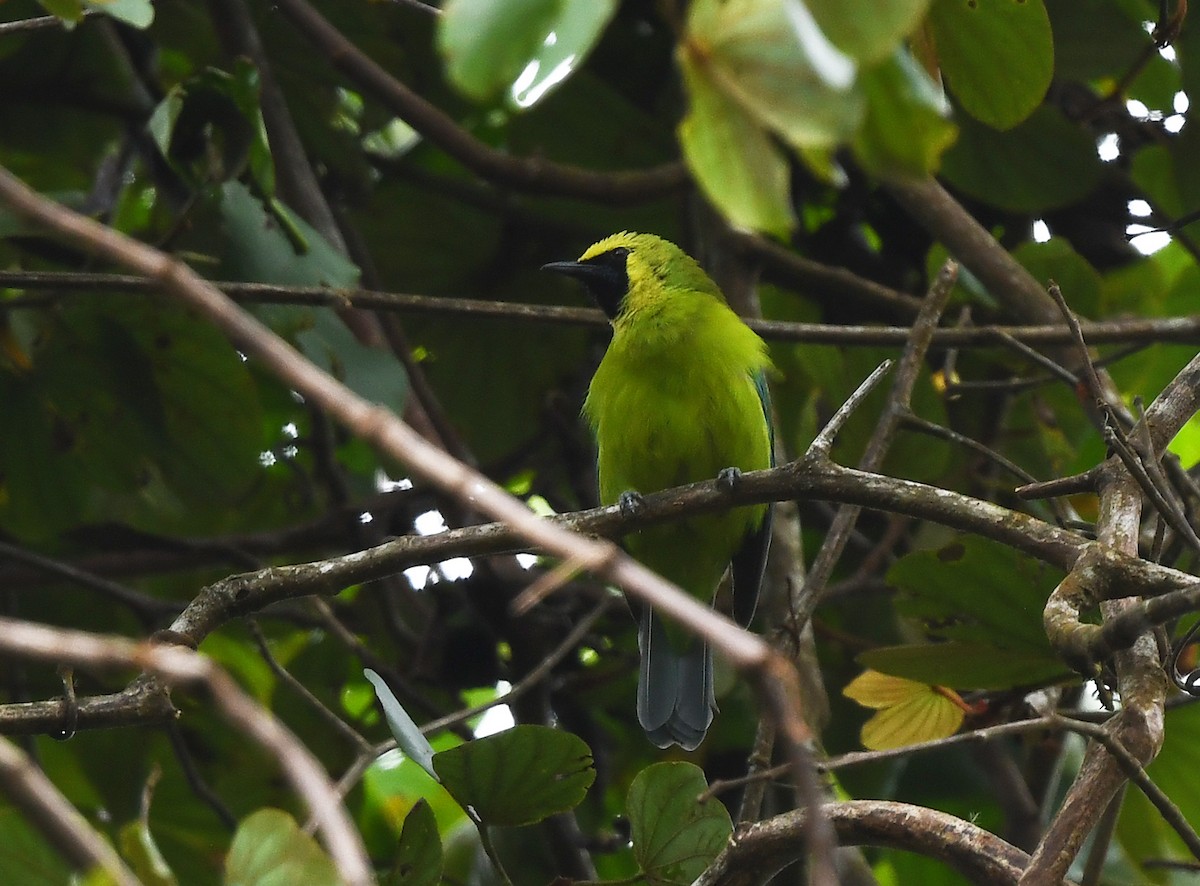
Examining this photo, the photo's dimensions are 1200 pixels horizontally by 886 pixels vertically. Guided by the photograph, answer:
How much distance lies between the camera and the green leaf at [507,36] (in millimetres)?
1078

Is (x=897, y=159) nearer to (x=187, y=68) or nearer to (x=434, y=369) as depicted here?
(x=434, y=369)

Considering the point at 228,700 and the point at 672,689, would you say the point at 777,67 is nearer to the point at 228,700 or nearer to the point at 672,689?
the point at 228,700

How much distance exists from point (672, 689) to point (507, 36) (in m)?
3.01

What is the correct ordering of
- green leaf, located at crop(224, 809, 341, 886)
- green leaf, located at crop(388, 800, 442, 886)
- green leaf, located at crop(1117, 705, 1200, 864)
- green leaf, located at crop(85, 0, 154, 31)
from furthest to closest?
green leaf, located at crop(1117, 705, 1200, 864) → green leaf, located at crop(388, 800, 442, 886) → green leaf, located at crop(85, 0, 154, 31) → green leaf, located at crop(224, 809, 341, 886)

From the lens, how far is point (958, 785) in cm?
420

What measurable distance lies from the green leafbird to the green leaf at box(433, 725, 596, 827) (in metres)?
1.53

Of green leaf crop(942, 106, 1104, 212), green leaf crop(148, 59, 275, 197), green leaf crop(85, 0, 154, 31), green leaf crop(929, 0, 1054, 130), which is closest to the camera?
green leaf crop(929, 0, 1054, 130)

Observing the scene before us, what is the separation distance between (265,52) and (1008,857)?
11.4 ft

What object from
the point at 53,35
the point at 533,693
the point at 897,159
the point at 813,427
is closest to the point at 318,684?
the point at 533,693

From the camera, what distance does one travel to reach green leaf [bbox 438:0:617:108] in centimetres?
108

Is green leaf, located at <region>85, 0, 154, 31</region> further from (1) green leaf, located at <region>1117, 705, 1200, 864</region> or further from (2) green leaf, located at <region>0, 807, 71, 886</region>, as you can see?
(1) green leaf, located at <region>1117, 705, 1200, 864</region>

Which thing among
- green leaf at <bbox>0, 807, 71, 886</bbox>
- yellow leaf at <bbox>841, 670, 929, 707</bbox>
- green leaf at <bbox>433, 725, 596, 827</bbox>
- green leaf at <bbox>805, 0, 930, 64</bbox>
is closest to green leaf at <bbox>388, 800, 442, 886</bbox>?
green leaf at <bbox>433, 725, 596, 827</bbox>

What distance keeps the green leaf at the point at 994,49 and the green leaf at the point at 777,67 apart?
67 centimetres

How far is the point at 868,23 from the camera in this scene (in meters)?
1.06
